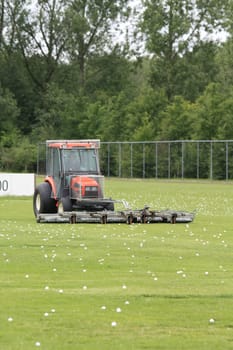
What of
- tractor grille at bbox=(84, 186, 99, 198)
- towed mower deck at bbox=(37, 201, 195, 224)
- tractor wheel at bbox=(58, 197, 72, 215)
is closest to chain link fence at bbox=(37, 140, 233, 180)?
tractor grille at bbox=(84, 186, 99, 198)

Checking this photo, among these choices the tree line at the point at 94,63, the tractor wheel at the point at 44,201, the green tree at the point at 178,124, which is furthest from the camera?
the tree line at the point at 94,63

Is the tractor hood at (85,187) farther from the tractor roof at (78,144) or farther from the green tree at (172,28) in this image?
the green tree at (172,28)

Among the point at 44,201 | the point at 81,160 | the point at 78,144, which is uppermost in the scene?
the point at 78,144

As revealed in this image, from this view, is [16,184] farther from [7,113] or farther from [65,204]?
[7,113]

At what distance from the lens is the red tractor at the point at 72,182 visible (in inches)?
1258

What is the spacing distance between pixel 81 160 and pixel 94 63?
7239 cm

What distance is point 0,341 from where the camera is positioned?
10719 millimetres

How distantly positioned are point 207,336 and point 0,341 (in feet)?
7.34

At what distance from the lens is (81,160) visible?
33375mm

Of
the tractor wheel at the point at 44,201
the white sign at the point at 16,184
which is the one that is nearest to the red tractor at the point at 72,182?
the tractor wheel at the point at 44,201

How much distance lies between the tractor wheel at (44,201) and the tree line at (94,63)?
55.7 m

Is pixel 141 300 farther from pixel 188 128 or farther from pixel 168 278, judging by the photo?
pixel 188 128

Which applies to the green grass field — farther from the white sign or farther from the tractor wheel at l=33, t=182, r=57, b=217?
the white sign

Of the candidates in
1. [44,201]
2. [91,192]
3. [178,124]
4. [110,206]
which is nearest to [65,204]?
[91,192]
